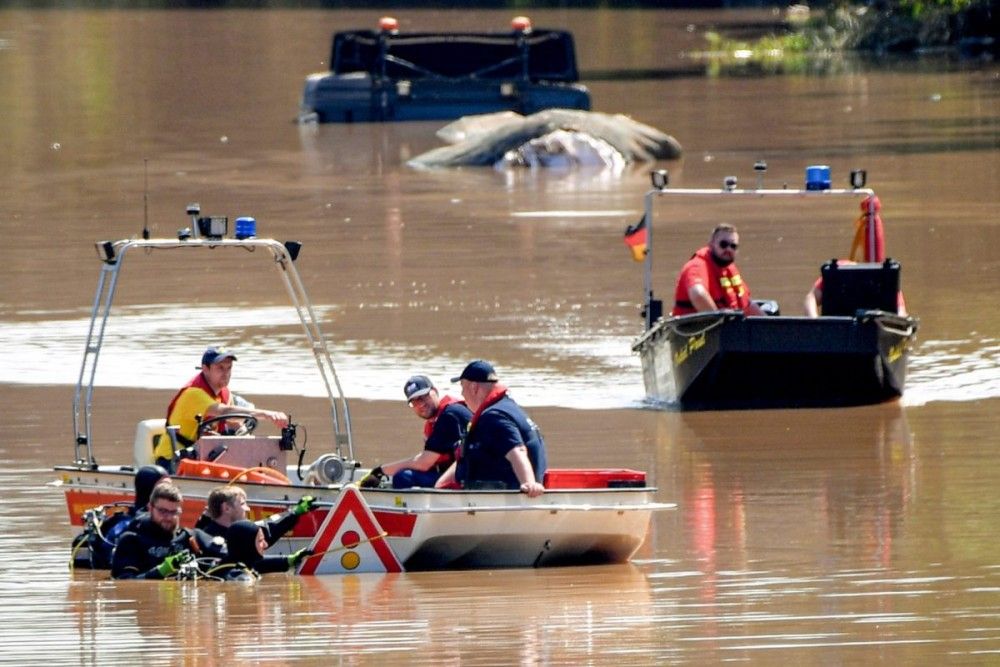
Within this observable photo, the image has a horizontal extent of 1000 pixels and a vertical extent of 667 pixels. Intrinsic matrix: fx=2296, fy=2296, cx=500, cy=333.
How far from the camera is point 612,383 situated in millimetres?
18156

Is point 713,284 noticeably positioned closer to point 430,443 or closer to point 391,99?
point 430,443

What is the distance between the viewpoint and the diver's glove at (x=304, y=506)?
12.0 metres

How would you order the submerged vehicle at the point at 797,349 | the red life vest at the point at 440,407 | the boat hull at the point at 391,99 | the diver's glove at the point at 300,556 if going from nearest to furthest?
the diver's glove at the point at 300,556
the red life vest at the point at 440,407
the submerged vehicle at the point at 797,349
the boat hull at the point at 391,99

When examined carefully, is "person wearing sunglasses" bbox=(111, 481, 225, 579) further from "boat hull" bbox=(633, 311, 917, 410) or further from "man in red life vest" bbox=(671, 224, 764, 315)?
"man in red life vest" bbox=(671, 224, 764, 315)

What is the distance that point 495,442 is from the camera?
1162cm

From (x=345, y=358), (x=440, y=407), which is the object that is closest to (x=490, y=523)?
(x=440, y=407)

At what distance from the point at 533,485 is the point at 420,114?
33.2 metres

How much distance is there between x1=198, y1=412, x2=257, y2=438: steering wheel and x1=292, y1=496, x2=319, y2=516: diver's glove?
827mm

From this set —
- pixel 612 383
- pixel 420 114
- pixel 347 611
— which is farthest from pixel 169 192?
pixel 347 611

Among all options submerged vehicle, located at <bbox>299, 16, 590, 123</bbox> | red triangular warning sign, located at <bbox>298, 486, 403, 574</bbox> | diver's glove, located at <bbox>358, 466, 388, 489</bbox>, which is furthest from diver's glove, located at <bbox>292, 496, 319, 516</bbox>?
submerged vehicle, located at <bbox>299, 16, 590, 123</bbox>

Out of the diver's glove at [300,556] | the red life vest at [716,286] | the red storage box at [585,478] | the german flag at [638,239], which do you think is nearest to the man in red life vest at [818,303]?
the red life vest at [716,286]

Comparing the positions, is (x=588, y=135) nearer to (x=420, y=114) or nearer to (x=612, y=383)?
(x=420, y=114)

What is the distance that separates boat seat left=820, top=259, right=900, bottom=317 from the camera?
16.7 m

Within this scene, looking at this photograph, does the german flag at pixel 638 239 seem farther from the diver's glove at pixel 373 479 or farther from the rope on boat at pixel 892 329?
the diver's glove at pixel 373 479
